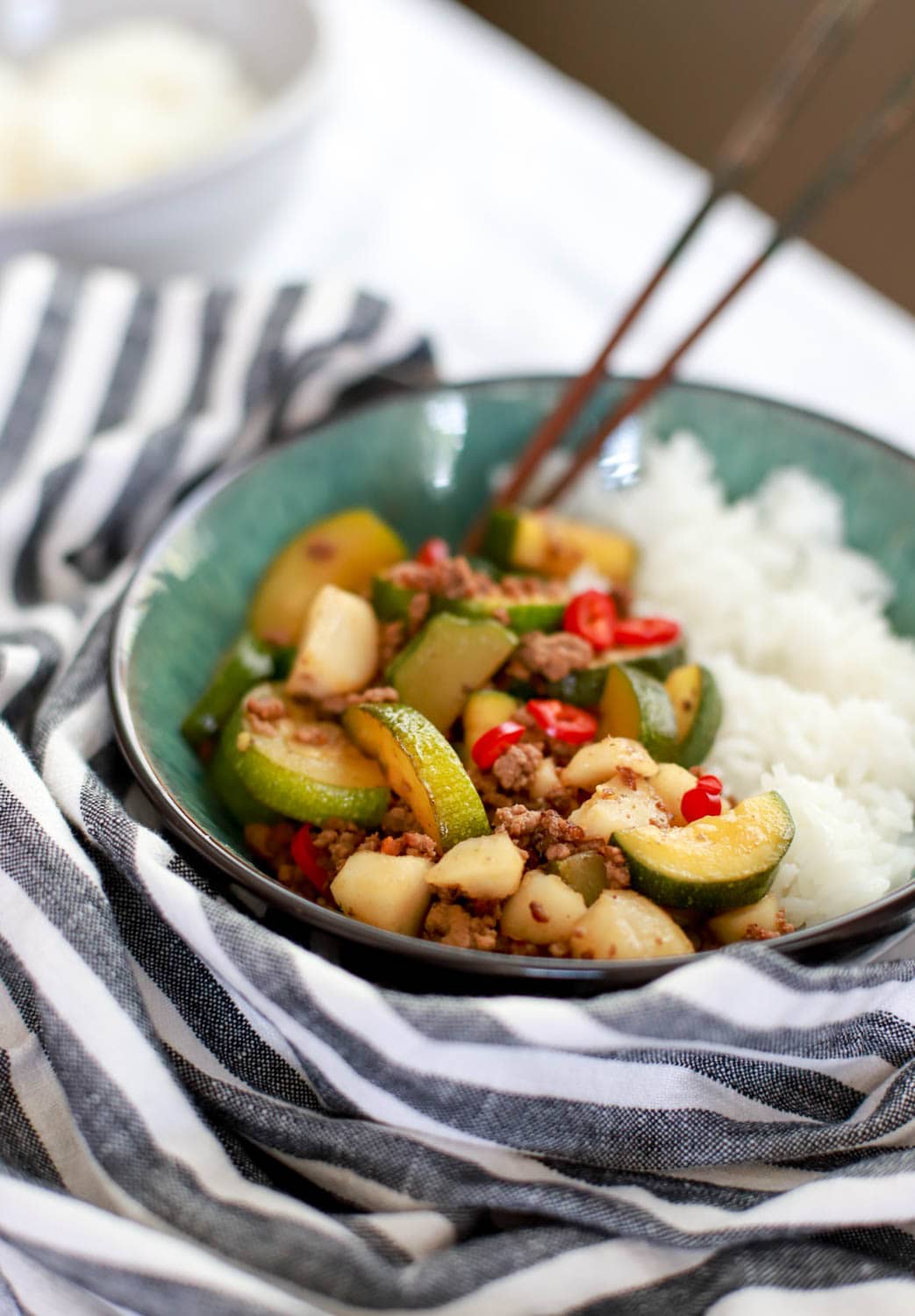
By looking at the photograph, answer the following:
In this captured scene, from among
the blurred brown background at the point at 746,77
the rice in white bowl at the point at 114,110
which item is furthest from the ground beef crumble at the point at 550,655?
the blurred brown background at the point at 746,77

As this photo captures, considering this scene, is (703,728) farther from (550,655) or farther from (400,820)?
(400,820)

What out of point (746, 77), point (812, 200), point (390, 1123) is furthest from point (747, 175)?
point (746, 77)

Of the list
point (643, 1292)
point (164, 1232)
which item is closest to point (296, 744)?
point (164, 1232)

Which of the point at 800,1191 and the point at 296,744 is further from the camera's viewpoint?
the point at 296,744

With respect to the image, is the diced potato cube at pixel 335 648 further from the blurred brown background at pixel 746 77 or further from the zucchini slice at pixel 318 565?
the blurred brown background at pixel 746 77

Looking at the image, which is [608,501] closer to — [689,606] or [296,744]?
[689,606]

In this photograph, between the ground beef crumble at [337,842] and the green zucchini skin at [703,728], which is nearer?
the ground beef crumble at [337,842]
